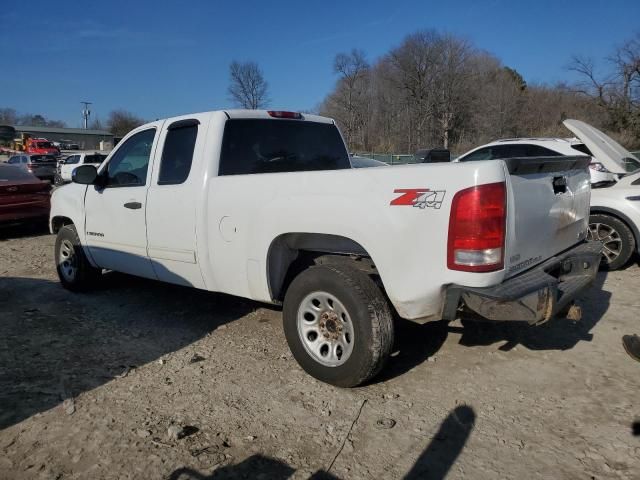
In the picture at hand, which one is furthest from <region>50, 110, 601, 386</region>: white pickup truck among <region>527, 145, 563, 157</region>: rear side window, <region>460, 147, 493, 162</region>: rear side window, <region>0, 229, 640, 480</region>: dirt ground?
<region>527, 145, 563, 157</region>: rear side window

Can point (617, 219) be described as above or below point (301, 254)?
above

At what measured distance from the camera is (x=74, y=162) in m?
26.1

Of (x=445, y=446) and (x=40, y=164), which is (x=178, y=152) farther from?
(x=40, y=164)

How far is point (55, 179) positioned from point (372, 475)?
96.5 feet

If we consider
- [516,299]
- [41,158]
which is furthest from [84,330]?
[41,158]

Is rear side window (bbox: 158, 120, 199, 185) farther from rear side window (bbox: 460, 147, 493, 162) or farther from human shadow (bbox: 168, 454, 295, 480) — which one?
rear side window (bbox: 460, 147, 493, 162)

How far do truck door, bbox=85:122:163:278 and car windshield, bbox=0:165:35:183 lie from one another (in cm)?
574

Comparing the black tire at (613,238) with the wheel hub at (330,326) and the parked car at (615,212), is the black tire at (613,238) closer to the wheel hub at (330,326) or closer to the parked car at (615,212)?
the parked car at (615,212)

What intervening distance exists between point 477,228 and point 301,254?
1596mm

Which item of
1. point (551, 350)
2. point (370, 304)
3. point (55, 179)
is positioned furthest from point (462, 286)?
point (55, 179)

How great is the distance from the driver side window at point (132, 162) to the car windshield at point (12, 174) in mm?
6037

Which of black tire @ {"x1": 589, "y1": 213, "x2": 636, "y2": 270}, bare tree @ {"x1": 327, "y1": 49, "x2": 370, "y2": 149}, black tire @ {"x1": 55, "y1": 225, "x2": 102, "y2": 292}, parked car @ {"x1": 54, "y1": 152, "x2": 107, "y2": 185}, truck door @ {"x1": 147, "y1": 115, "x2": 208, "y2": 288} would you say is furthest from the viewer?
bare tree @ {"x1": 327, "y1": 49, "x2": 370, "y2": 149}

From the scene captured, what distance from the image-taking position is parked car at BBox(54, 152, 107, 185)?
25109mm

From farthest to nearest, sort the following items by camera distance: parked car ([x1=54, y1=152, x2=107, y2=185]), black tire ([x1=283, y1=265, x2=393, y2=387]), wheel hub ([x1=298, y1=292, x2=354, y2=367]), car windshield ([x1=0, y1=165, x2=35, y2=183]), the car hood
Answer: parked car ([x1=54, y1=152, x2=107, y2=185]) < car windshield ([x1=0, y1=165, x2=35, y2=183]) < the car hood < wheel hub ([x1=298, y1=292, x2=354, y2=367]) < black tire ([x1=283, y1=265, x2=393, y2=387])
